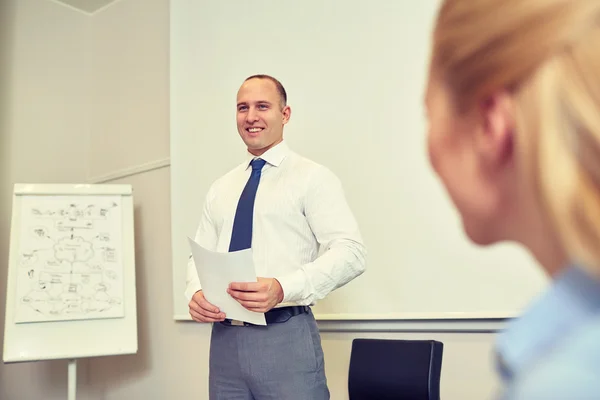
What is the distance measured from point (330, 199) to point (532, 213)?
1.63m

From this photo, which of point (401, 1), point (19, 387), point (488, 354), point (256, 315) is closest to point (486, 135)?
point (256, 315)

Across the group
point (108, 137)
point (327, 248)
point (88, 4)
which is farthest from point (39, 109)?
point (327, 248)

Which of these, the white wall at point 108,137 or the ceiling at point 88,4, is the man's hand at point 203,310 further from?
the ceiling at point 88,4

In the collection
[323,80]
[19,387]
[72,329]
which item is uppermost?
[323,80]

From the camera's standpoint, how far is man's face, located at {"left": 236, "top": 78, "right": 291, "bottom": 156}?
2.13 metres

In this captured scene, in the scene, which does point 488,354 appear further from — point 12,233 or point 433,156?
point 12,233

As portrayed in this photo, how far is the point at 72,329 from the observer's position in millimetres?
3160

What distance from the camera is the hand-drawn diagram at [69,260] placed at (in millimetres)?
3154

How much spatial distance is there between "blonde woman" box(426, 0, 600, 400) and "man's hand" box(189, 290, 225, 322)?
5.03ft

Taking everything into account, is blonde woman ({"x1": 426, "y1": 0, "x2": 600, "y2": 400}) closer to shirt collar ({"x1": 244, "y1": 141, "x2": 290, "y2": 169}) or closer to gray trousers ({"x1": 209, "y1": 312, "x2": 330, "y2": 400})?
gray trousers ({"x1": 209, "y1": 312, "x2": 330, "y2": 400})

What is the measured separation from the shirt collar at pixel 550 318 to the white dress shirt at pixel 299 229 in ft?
4.88

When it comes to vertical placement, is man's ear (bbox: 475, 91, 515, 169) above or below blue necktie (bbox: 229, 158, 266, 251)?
below

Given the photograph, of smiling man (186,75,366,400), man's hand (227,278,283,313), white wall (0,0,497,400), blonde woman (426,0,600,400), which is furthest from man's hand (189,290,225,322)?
blonde woman (426,0,600,400)

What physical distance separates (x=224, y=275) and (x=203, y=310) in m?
0.17
